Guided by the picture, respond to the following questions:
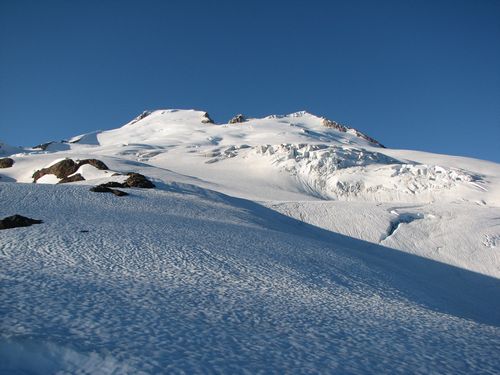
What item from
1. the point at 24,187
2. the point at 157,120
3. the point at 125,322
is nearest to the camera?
the point at 125,322

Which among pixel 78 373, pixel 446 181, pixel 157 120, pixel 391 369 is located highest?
pixel 157 120

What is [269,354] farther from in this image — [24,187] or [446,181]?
[446,181]

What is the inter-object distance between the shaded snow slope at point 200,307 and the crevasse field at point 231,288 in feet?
0.12

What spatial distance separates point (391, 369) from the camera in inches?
227

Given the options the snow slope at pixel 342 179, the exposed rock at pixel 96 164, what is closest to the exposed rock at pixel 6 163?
the snow slope at pixel 342 179

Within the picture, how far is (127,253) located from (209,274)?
276cm

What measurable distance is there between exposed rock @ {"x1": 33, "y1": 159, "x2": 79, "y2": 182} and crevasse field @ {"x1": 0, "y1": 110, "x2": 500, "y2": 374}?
42.0 feet

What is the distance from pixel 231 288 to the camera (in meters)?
9.30

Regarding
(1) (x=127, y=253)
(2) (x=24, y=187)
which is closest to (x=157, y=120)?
(2) (x=24, y=187)

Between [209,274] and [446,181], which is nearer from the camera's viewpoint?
[209,274]

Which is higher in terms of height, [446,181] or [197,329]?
[446,181]

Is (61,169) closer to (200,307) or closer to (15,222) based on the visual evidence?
(15,222)

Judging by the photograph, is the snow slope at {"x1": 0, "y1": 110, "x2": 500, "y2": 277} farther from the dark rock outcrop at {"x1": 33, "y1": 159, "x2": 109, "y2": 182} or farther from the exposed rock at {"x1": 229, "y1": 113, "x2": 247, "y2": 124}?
the exposed rock at {"x1": 229, "y1": 113, "x2": 247, "y2": 124}

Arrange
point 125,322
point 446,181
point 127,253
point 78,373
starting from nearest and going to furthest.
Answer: point 78,373 → point 125,322 → point 127,253 → point 446,181
